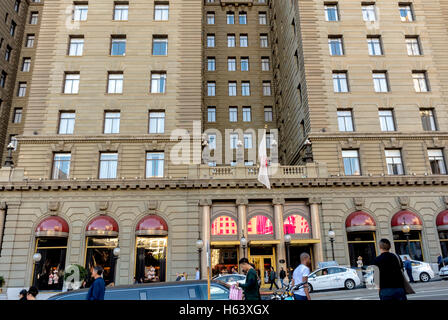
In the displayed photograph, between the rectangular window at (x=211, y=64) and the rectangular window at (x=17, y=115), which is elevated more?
the rectangular window at (x=211, y=64)

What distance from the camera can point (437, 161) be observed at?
30.1 meters

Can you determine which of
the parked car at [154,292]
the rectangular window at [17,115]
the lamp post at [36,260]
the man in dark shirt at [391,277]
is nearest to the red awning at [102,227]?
the lamp post at [36,260]

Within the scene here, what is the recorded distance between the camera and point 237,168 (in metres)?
29.4

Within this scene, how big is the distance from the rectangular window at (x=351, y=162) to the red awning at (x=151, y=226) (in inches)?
659

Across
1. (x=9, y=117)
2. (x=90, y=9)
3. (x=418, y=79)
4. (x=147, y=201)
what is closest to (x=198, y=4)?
(x=90, y=9)

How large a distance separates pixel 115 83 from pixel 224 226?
55.3 feet

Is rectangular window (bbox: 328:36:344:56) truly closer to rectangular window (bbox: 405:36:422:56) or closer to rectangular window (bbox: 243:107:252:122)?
rectangular window (bbox: 405:36:422:56)

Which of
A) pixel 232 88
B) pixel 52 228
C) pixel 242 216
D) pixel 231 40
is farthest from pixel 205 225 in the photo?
pixel 231 40

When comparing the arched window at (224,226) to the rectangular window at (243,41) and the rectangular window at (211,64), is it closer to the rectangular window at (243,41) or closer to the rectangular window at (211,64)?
the rectangular window at (211,64)

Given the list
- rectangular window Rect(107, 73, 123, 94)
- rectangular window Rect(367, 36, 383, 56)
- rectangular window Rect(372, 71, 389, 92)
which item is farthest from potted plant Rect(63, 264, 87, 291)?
rectangular window Rect(367, 36, 383, 56)

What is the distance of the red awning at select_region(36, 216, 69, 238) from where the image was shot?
86.1 ft

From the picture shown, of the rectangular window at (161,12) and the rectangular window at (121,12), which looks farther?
the rectangular window at (161,12)

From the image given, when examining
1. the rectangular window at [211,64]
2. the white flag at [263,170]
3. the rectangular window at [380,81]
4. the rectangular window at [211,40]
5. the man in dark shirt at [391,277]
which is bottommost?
the man in dark shirt at [391,277]

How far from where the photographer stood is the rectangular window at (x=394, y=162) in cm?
2981
